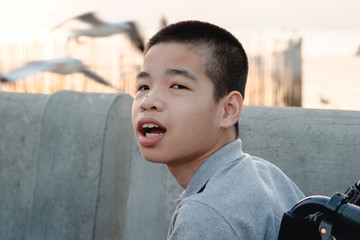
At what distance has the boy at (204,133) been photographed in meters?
1.09

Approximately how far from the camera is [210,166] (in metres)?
1.29

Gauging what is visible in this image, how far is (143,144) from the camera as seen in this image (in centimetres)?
132

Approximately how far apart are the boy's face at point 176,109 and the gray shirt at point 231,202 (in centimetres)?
7

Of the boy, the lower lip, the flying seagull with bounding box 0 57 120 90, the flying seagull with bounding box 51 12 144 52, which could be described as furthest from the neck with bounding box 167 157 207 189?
the flying seagull with bounding box 51 12 144 52

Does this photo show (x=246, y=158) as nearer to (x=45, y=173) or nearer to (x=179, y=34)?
(x=179, y=34)

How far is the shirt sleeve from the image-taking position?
1.02 meters

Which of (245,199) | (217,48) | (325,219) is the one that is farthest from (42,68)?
(325,219)

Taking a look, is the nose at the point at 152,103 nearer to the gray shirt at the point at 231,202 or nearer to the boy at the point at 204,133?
the boy at the point at 204,133

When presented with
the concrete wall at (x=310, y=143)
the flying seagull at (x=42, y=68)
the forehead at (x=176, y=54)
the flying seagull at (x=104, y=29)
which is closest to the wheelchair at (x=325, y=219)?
the forehead at (x=176, y=54)

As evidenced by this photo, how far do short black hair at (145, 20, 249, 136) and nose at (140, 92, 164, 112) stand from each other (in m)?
0.17

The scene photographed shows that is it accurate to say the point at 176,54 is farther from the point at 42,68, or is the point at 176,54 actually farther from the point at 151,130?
the point at 42,68

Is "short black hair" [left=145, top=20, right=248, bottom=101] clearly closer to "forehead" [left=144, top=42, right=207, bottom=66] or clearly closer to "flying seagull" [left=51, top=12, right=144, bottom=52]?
"forehead" [left=144, top=42, right=207, bottom=66]

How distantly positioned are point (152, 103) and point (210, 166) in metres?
0.22

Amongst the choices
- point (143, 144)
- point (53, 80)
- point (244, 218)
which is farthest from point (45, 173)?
point (53, 80)
